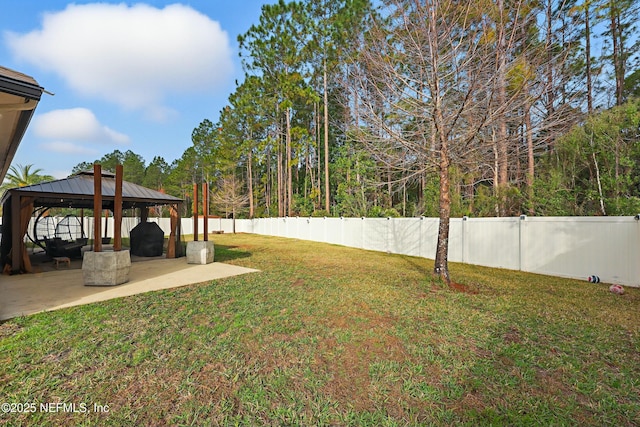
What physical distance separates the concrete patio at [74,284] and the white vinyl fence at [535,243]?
6121mm

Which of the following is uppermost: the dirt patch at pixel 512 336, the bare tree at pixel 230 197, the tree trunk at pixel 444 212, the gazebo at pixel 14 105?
the bare tree at pixel 230 197

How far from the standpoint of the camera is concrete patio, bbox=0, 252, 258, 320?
4.30 meters

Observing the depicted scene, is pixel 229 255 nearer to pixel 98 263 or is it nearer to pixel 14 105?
pixel 98 263

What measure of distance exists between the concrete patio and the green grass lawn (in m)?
0.66

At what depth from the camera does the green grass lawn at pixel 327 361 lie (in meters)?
2.00

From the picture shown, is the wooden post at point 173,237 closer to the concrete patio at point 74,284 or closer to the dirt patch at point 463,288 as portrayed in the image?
the concrete patio at point 74,284

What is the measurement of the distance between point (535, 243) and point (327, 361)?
6.60 m

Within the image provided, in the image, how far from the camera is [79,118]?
18.0 meters

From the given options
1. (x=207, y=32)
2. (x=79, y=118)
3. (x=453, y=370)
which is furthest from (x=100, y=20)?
(x=79, y=118)

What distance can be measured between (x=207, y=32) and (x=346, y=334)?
12590 mm

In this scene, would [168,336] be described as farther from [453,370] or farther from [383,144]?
[383,144]

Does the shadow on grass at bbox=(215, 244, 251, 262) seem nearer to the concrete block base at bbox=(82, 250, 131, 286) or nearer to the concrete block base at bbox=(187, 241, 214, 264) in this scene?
the concrete block base at bbox=(187, 241, 214, 264)

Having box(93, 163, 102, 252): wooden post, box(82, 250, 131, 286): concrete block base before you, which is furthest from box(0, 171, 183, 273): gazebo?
box(82, 250, 131, 286): concrete block base

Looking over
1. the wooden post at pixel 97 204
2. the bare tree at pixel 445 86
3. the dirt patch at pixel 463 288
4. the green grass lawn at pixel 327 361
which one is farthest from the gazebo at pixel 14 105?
the dirt patch at pixel 463 288
